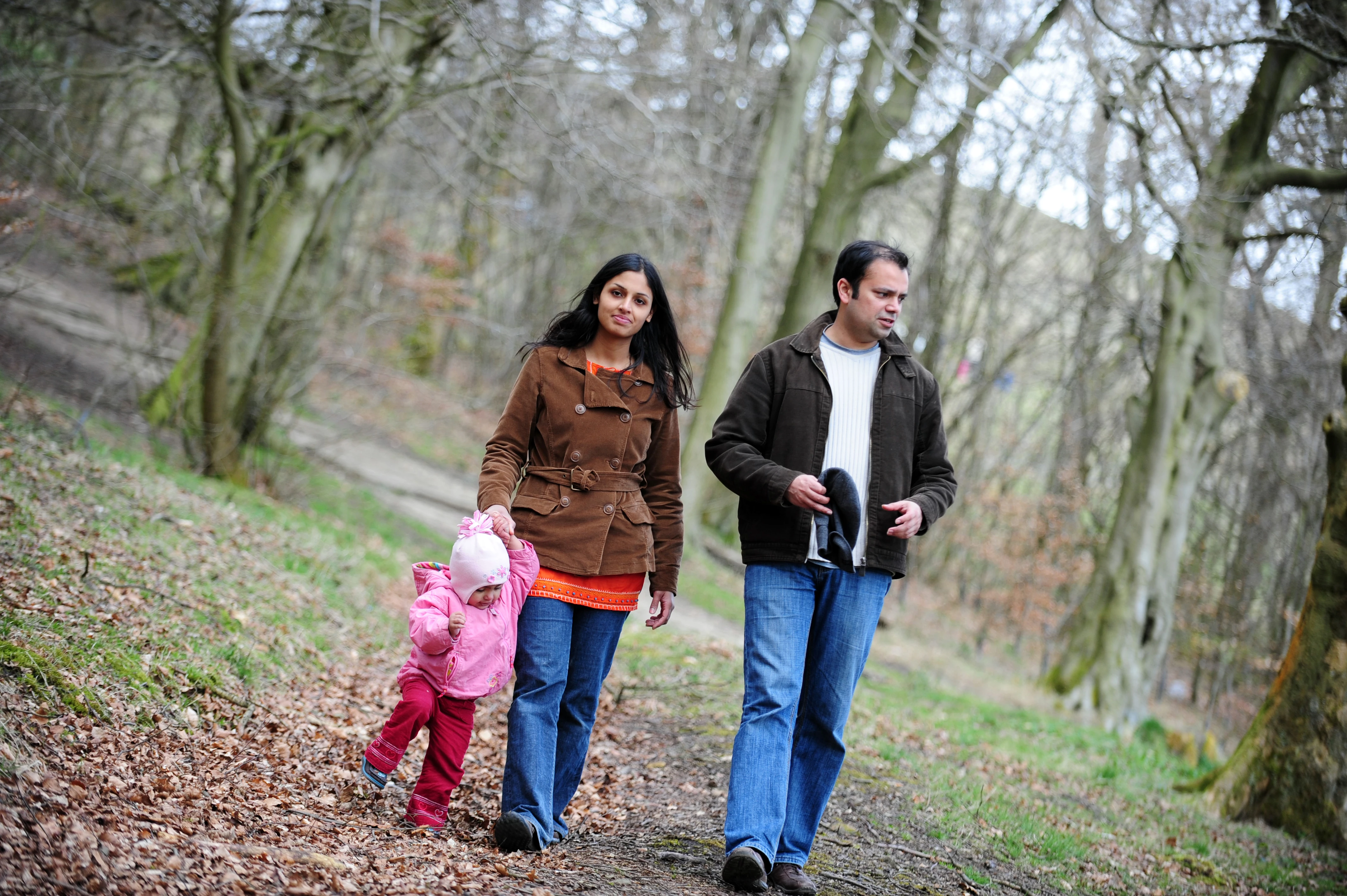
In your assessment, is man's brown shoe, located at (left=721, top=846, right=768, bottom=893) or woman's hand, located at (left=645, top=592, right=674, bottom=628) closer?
man's brown shoe, located at (left=721, top=846, right=768, bottom=893)

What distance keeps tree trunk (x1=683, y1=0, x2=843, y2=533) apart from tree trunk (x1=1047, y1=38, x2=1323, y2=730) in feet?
17.1

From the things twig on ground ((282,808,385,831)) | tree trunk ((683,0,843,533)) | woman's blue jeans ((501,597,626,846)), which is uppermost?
tree trunk ((683,0,843,533))

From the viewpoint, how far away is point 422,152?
1234 cm

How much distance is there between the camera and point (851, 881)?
3.83 m

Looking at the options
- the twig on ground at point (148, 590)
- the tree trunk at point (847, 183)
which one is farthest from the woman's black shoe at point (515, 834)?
the tree trunk at point (847, 183)

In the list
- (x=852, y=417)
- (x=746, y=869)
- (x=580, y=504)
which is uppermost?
(x=852, y=417)

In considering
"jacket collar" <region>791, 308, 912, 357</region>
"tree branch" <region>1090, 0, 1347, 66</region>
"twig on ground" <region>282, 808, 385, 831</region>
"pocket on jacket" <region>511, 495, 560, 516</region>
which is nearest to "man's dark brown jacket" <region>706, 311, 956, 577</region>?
"jacket collar" <region>791, 308, 912, 357</region>

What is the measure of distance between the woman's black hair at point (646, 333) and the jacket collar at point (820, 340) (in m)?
0.42

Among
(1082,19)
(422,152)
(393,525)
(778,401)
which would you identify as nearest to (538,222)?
(422,152)

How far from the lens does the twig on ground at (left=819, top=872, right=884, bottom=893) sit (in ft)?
12.3

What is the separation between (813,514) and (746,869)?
1.18 metres

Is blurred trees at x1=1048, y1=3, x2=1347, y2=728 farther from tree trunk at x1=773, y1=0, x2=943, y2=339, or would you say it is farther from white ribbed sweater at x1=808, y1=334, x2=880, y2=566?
white ribbed sweater at x1=808, y1=334, x2=880, y2=566

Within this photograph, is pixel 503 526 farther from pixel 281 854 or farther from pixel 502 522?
pixel 281 854

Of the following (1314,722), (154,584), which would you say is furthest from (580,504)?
(1314,722)
